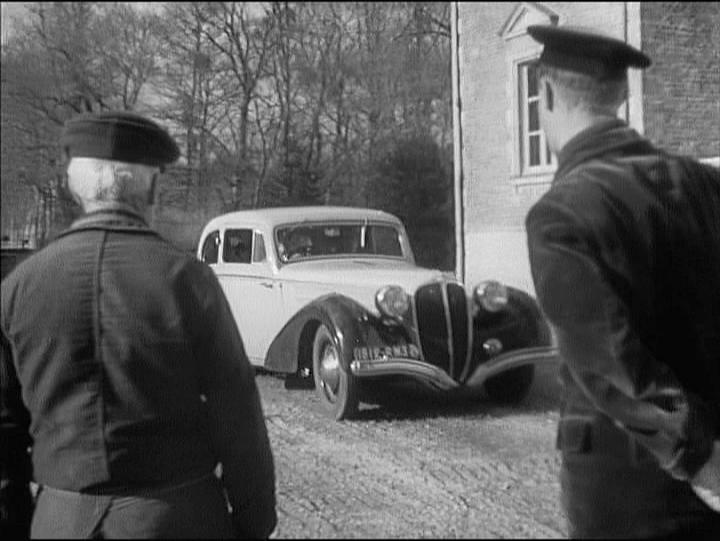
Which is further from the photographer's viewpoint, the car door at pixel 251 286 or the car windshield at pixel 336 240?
the car windshield at pixel 336 240

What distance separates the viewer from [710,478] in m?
0.99

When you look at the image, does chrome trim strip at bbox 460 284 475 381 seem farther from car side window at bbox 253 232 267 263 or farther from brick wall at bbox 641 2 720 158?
brick wall at bbox 641 2 720 158

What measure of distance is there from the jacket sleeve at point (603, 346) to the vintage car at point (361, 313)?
1270mm

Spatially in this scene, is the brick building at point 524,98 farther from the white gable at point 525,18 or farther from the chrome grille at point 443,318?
the chrome grille at point 443,318

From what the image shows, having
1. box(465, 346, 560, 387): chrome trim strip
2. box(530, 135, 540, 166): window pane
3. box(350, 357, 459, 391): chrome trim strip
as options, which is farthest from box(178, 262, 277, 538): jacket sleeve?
box(350, 357, 459, 391): chrome trim strip

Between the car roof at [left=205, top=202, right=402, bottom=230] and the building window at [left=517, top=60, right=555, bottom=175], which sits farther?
the car roof at [left=205, top=202, right=402, bottom=230]

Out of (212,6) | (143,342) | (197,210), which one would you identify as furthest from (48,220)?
(143,342)

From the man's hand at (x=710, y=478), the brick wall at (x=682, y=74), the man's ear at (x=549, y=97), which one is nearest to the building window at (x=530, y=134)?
the brick wall at (x=682, y=74)

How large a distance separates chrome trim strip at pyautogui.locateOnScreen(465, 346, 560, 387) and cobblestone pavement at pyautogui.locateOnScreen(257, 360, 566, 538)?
69 millimetres

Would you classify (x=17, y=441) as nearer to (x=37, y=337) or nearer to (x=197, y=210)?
(x=37, y=337)

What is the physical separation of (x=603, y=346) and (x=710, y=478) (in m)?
0.20

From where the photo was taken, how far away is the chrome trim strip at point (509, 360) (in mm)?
2554

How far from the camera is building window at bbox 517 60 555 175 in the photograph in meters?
1.32

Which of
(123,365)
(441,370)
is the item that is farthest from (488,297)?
(123,365)
